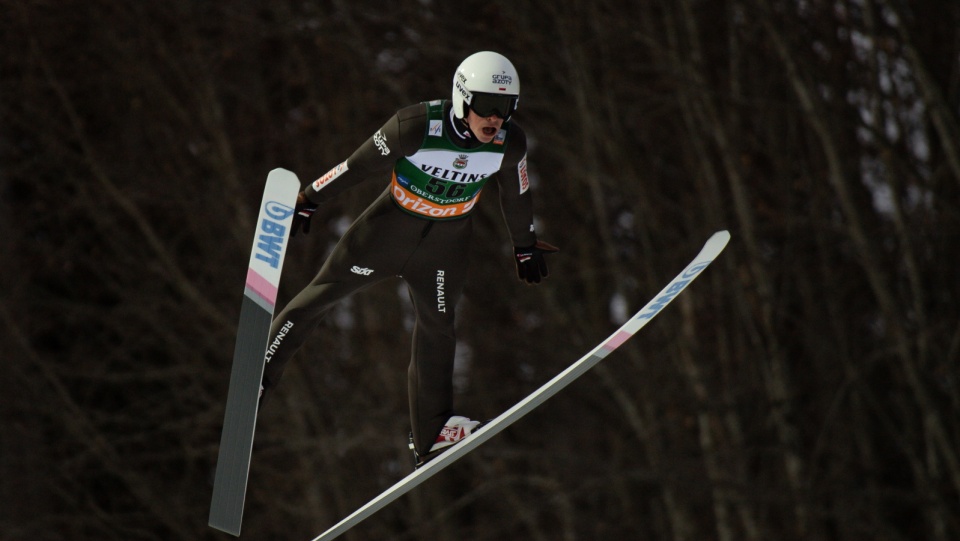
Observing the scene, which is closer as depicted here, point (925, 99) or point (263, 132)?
point (925, 99)

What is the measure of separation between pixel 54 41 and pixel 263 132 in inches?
85.3

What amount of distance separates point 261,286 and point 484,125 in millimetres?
1004

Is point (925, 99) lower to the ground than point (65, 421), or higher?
higher

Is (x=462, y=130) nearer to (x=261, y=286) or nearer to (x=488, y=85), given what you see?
(x=488, y=85)

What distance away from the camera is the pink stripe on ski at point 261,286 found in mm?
4621

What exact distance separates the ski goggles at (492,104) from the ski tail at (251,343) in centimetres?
67

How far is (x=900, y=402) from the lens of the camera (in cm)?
1088

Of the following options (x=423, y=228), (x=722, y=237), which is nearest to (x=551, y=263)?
(x=722, y=237)

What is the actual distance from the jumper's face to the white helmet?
0.08 feet

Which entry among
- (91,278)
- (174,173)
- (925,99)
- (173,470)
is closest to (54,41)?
(174,173)

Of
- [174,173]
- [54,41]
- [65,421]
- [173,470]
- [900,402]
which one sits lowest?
[173,470]

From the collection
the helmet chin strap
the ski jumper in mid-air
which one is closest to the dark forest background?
the ski jumper in mid-air

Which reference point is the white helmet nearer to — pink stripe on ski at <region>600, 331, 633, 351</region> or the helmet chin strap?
the helmet chin strap

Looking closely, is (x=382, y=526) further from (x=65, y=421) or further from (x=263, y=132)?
(x=263, y=132)
